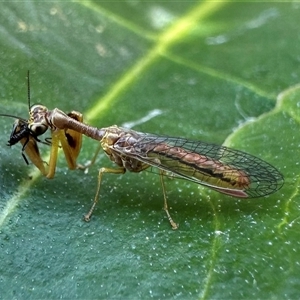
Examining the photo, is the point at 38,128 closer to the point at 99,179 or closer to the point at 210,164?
the point at 99,179

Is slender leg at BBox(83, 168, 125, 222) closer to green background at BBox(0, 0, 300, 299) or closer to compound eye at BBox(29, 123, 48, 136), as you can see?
green background at BBox(0, 0, 300, 299)

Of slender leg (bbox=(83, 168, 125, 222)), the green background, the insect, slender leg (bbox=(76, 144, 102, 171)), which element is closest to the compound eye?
the insect

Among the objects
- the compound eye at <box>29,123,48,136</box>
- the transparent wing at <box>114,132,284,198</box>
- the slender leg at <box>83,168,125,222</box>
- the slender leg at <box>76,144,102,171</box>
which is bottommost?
the transparent wing at <box>114,132,284,198</box>

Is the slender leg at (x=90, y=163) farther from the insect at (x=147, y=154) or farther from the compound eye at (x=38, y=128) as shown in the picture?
the compound eye at (x=38, y=128)

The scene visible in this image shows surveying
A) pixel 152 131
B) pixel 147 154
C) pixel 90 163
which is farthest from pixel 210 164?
pixel 90 163

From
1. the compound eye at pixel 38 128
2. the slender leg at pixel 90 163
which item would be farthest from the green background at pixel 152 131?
the compound eye at pixel 38 128

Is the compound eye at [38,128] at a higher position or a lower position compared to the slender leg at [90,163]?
higher
